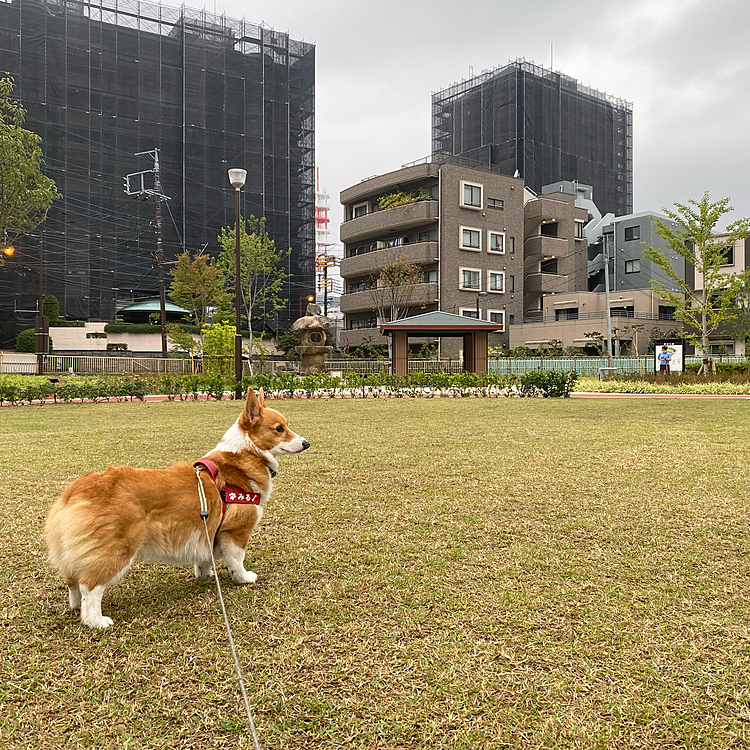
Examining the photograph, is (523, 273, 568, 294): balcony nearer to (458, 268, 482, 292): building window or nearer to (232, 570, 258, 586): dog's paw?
(458, 268, 482, 292): building window

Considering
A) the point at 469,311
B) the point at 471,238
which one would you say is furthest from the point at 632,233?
the point at 469,311

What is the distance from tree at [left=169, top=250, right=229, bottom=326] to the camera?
104 feet

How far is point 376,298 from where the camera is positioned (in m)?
38.6

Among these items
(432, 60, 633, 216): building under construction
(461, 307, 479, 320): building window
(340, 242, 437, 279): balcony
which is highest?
(432, 60, 633, 216): building under construction

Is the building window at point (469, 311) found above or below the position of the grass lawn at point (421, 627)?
above

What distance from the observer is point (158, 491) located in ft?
8.32

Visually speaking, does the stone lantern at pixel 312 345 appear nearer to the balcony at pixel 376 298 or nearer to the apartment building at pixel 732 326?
the balcony at pixel 376 298

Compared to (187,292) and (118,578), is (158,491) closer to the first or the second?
(118,578)

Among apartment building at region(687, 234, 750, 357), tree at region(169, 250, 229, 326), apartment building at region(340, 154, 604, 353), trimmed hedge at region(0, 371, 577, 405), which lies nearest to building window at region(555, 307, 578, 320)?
apartment building at region(340, 154, 604, 353)

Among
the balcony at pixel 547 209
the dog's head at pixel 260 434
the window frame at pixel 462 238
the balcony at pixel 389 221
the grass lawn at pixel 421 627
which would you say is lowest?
the grass lawn at pixel 421 627

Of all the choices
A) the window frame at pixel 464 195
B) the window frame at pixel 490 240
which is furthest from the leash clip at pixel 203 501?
the window frame at pixel 490 240

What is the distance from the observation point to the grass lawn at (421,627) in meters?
1.81

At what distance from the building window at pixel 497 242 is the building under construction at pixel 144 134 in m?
12.8

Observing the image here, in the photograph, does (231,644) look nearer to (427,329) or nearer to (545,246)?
(427,329)
